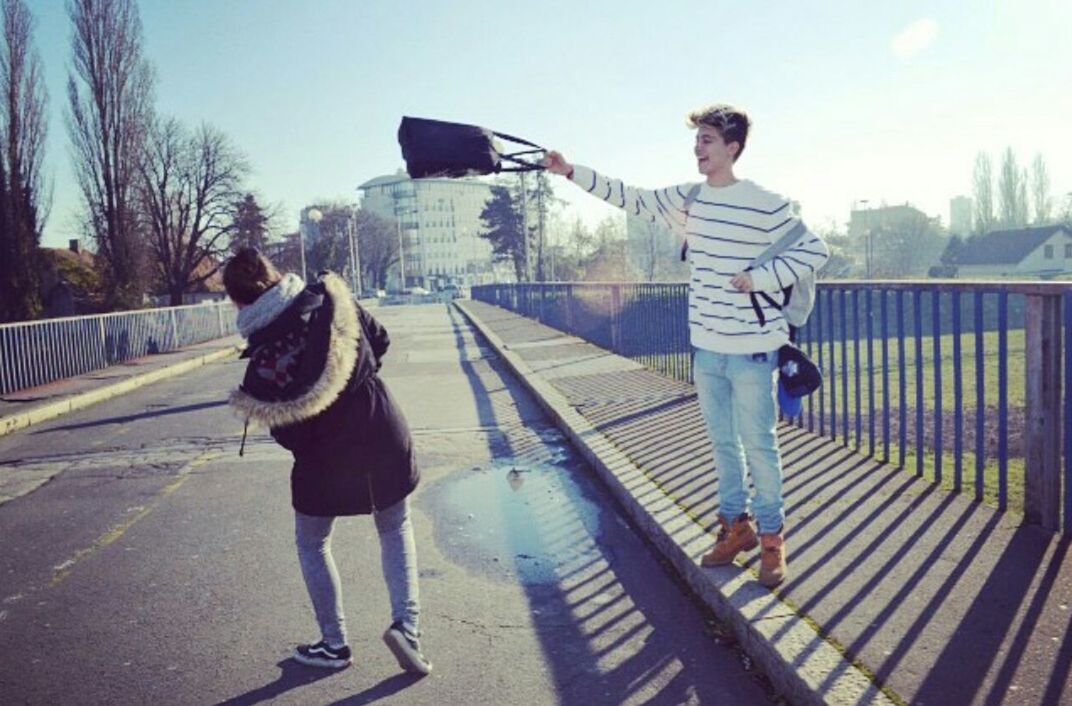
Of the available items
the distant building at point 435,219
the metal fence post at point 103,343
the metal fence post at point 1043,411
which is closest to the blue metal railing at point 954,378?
the metal fence post at point 1043,411

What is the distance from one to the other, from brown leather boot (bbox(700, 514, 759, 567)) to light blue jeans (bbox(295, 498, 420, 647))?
136 centimetres

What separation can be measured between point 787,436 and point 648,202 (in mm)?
3318

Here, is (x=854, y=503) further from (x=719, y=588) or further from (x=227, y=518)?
(x=227, y=518)

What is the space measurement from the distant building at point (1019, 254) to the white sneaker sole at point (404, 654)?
3253 inches

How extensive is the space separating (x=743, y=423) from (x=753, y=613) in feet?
2.55

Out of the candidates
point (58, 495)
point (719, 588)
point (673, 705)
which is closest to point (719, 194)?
point (719, 588)

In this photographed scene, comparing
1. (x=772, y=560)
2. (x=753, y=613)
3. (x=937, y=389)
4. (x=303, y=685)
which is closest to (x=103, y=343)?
(x=303, y=685)

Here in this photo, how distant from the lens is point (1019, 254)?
7350cm

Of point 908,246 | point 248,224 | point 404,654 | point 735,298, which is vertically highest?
point 248,224

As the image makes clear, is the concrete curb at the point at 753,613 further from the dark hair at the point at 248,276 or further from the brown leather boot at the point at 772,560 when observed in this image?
the dark hair at the point at 248,276

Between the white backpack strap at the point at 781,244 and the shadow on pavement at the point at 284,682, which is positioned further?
the white backpack strap at the point at 781,244

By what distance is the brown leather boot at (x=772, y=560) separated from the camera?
3283mm

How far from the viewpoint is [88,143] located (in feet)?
102

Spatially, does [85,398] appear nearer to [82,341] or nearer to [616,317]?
[82,341]
